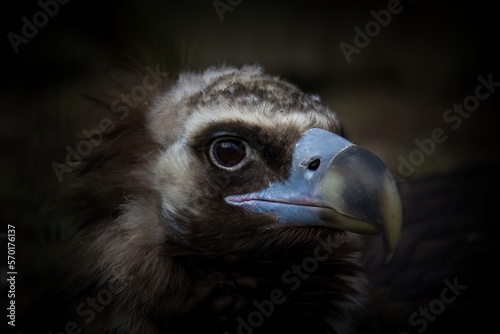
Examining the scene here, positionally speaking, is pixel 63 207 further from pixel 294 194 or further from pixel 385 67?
pixel 385 67

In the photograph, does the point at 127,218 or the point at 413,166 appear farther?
the point at 413,166

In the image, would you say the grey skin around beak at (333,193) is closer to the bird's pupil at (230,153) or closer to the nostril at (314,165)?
the nostril at (314,165)

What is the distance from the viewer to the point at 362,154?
1.80 meters

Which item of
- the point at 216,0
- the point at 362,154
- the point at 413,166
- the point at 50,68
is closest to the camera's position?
the point at 362,154

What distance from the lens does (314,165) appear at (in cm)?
188

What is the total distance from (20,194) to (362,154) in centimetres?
230

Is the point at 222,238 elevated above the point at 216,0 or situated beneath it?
situated beneath

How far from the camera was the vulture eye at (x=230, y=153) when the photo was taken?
6.61 feet

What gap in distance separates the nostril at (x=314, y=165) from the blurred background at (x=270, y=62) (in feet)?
3.09

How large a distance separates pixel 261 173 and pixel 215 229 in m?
0.26

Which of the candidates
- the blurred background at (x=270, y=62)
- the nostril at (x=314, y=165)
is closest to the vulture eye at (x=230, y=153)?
the nostril at (x=314, y=165)

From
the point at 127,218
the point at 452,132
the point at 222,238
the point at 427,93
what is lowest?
the point at 452,132

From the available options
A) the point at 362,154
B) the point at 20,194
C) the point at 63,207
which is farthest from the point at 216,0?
the point at 362,154

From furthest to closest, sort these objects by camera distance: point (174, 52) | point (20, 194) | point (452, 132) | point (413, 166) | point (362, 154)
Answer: point (452, 132), point (413, 166), point (20, 194), point (174, 52), point (362, 154)
